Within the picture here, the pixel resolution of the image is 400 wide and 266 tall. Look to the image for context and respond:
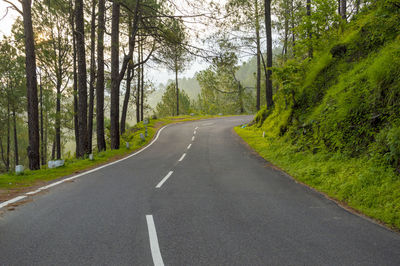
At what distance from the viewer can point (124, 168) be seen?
943 cm

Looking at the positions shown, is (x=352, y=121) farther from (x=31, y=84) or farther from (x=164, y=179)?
(x=31, y=84)

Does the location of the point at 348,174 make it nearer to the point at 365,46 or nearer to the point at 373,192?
the point at 373,192

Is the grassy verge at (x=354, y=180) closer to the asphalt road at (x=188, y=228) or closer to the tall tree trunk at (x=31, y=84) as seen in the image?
the asphalt road at (x=188, y=228)

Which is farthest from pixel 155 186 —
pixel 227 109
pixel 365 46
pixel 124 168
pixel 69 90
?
pixel 227 109

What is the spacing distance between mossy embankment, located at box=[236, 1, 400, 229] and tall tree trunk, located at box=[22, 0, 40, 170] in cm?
1001

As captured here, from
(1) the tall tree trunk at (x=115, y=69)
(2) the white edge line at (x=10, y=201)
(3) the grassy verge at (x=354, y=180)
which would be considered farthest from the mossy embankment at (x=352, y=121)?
(1) the tall tree trunk at (x=115, y=69)

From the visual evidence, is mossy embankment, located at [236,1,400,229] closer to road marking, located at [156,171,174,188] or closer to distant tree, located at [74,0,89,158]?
road marking, located at [156,171,174,188]

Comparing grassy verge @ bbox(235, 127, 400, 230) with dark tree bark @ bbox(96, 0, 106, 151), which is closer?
grassy verge @ bbox(235, 127, 400, 230)

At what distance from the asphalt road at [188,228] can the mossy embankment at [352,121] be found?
0.95 meters

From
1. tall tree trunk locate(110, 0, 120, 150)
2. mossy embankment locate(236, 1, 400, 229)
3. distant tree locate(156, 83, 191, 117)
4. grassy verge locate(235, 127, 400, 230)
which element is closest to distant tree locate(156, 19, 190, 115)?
tall tree trunk locate(110, 0, 120, 150)

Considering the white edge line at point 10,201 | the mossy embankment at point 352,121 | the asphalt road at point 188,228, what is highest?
the mossy embankment at point 352,121

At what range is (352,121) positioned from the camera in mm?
7801

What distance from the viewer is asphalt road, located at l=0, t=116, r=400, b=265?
3.27 m

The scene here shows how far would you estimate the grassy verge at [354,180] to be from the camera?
4.85m
